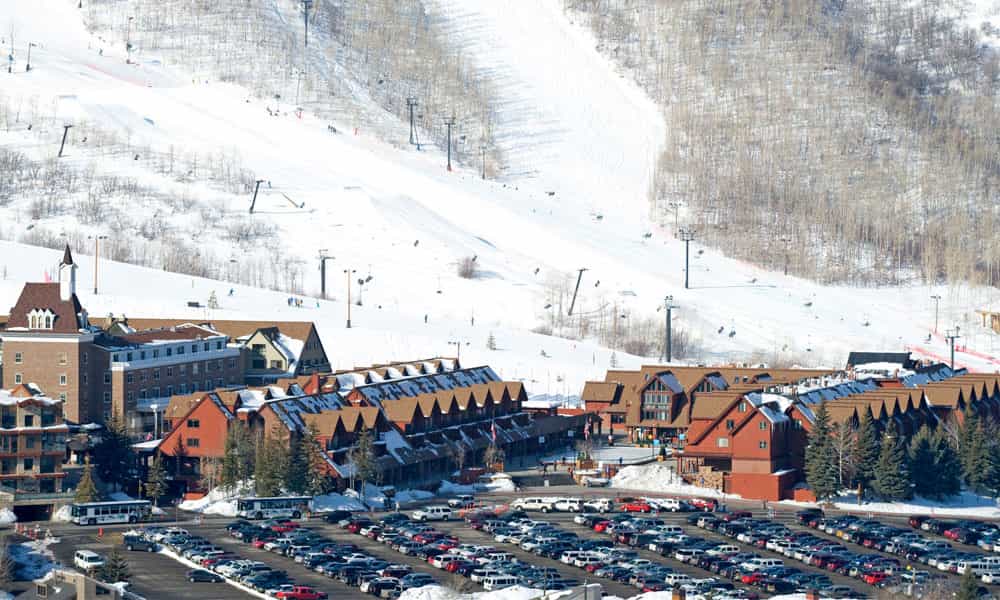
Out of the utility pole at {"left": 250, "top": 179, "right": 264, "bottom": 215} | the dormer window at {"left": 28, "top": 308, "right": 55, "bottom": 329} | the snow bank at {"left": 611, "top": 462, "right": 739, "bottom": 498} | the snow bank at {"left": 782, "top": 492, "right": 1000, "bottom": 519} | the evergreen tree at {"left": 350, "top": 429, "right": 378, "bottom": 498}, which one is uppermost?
the utility pole at {"left": 250, "top": 179, "right": 264, "bottom": 215}

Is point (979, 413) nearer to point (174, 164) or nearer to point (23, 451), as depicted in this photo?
point (23, 451)

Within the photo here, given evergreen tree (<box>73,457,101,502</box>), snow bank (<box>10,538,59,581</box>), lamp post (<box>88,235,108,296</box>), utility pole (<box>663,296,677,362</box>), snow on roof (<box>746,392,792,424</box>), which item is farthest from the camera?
lamp post (<box>88,235,108,296</box>)

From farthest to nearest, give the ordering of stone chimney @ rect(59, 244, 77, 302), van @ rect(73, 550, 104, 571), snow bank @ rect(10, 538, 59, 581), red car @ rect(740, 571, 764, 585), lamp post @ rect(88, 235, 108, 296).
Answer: lamp post @ rect(88, 235, 108, 296) → stone chimney @ rect(59, 244, 77, 302) → red car @ rect(740, 571, 764, 585) → van @ rect(73, 550, 104, 571) → snow bank @ rect(10, 538, 59, 581)

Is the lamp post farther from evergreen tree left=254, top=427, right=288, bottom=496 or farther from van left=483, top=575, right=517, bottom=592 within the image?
van left=483, top=575, right=517, bottom=592

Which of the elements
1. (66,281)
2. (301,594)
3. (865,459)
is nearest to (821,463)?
(865,459)

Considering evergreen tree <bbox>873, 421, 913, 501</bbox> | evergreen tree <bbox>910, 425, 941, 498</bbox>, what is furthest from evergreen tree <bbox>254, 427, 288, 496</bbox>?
evergreen tree <bbox>910, 425, 941, 498</bbox>
